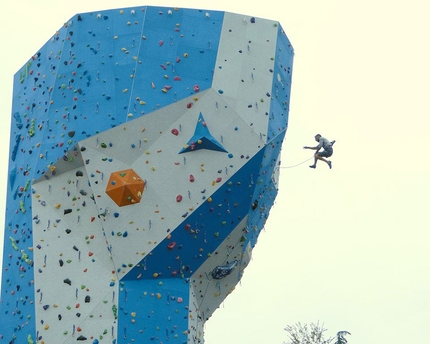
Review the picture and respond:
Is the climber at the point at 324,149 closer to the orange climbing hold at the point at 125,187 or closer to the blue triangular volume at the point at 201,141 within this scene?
the blue triangular volume at the point at 201,141

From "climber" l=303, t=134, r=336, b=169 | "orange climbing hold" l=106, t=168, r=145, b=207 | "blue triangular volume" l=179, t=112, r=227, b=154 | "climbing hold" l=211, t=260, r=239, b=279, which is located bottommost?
"climbing hold" l=211, t=260, r=239, b=279

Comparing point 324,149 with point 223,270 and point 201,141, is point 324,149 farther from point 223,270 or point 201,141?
point 223,270

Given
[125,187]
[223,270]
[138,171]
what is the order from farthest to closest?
[223,270] → [138,171] → [125,187]

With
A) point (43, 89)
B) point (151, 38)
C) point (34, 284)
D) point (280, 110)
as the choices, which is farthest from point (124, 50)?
point (34, 284)

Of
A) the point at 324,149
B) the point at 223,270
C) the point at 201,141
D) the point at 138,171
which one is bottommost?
the point at 223,270

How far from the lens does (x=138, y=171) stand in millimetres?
20391

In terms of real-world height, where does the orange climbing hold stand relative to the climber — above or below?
below

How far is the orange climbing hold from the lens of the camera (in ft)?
66.5

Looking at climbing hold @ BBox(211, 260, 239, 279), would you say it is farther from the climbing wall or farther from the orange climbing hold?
the orange climbing hold

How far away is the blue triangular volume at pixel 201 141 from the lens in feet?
67.0

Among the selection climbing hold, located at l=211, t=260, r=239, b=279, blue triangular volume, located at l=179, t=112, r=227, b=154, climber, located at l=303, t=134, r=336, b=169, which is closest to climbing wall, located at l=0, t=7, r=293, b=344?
blue triangular volume, located at l=179, t=112, r=227, b=154

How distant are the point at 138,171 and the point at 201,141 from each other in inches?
52.3

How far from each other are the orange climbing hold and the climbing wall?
0.02 meters

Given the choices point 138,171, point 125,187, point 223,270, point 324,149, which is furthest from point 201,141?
point 223,270
